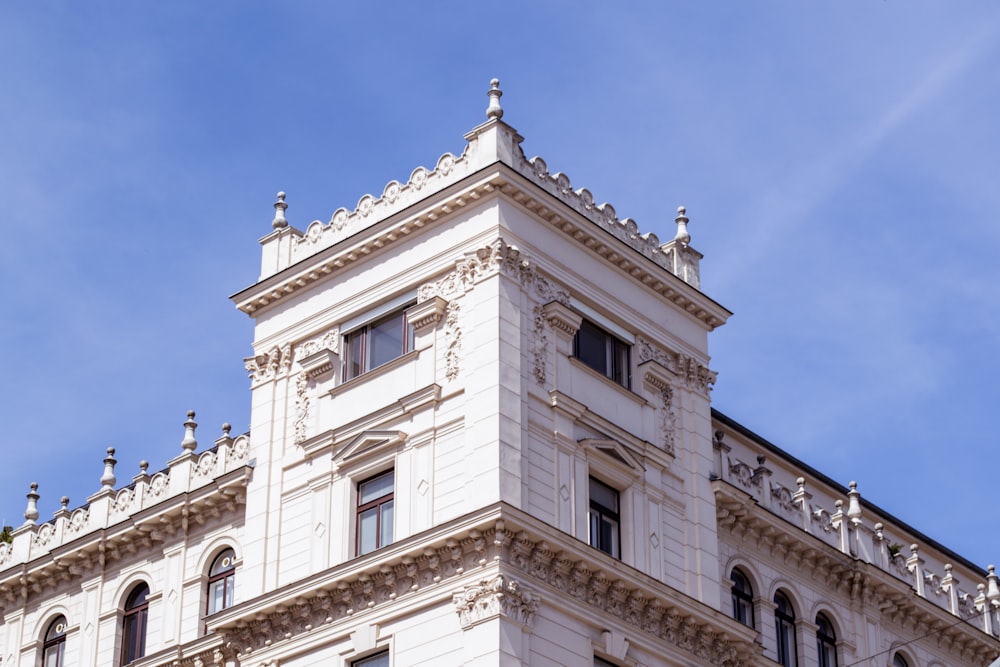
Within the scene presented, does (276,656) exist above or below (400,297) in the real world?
below

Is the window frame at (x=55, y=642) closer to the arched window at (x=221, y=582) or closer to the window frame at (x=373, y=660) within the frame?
the arched window at (x=221, y=582)

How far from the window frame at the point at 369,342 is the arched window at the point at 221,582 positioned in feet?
19.2

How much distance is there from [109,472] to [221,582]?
649cm

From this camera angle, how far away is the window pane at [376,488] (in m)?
45.8

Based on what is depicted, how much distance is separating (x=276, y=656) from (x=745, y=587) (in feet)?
40.4

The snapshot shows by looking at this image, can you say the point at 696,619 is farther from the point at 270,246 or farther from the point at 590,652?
the point at 270,246

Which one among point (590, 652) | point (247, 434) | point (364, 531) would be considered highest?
point (247, 434)

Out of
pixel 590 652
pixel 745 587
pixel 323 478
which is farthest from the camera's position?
pixel 745 587

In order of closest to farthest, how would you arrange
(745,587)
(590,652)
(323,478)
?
(590,652), (323,478), (745,587)

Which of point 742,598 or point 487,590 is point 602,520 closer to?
point 487,590

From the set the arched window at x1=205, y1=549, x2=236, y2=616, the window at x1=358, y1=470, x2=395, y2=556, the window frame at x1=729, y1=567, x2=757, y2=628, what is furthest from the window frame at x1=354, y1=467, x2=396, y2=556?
the window frame at x1=729, y1=567, x2=757, y2=628

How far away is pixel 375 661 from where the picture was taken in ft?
144

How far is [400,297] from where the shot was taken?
1879 inches

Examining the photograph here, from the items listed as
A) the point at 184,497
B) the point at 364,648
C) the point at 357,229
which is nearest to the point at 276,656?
the point at 364,648
